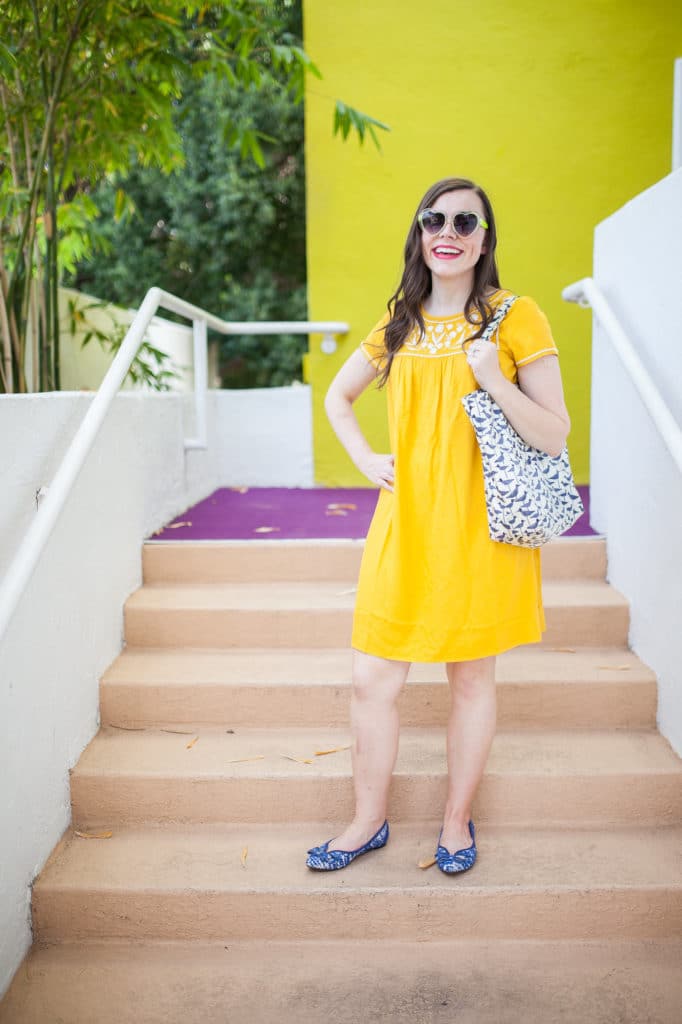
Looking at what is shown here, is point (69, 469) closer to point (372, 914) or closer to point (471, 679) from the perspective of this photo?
point (471, 679)

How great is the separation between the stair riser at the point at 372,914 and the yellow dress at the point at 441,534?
631 millimetres

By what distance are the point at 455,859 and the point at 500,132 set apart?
3.99 meters

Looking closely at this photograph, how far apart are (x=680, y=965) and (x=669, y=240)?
6.30ft

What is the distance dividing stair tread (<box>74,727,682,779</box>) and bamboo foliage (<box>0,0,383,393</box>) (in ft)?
4.36

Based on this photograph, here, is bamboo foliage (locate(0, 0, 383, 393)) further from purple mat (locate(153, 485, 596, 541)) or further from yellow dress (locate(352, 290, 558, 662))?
yellow dress (locate(352, 290, 558, 662))

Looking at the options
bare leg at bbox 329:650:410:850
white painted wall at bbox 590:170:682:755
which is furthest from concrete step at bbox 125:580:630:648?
bare leg at bbox 329:650:410:850

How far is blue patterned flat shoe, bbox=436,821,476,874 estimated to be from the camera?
7.29ft

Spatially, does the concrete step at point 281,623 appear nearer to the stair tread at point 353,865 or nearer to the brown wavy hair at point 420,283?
the stair tread at point 353,865

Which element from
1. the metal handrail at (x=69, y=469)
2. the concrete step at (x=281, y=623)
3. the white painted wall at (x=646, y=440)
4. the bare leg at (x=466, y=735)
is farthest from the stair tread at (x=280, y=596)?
the bare leg at (x=466, y=735)

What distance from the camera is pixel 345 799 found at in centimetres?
247

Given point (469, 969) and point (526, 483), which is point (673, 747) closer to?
point (469, 969)

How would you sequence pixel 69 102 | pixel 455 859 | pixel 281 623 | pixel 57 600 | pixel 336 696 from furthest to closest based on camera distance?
pixel 69 102 → pixel 281 623 → pixel 336 696 → pixel 57 600 → pixel 455 859

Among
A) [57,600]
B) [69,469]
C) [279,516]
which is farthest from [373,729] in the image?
[279,516]

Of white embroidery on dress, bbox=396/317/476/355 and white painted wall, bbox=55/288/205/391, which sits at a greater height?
white painted wall, bbox=55/288/205/391
